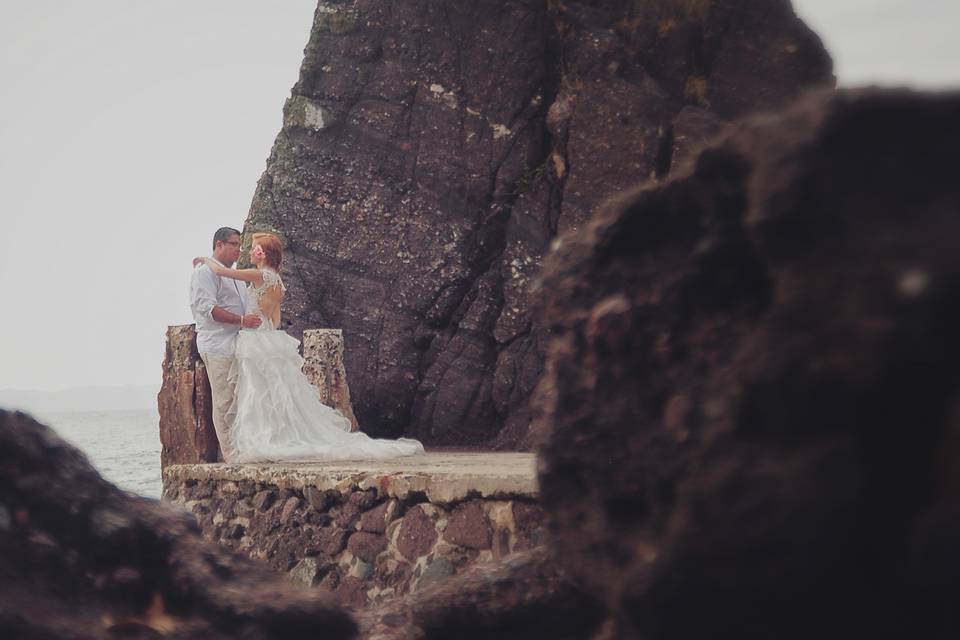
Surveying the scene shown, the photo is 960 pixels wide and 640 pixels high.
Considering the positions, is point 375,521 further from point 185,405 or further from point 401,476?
point 185,405

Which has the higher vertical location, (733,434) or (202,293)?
(202,293)

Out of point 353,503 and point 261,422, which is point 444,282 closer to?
point 261,422

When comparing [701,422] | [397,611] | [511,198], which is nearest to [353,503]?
[397,611]

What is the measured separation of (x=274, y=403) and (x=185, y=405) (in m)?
0.88

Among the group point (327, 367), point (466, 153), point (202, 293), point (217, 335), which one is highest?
point (466, 153)

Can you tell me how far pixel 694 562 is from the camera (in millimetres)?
2238

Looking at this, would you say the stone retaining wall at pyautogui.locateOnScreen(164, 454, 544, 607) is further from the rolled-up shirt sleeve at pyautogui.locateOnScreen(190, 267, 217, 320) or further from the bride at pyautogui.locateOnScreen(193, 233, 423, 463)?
the rolled-up shirt sleeve at pyautogui.locateOnScreen(190, 267, 217, 320)

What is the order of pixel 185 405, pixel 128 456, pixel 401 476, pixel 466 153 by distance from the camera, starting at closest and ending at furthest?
pixel 401 476 < pixel 185 405 < pixel 466 153 < pixel 128 456

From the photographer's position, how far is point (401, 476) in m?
Answer: 6.57

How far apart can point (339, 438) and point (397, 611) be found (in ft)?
18.9

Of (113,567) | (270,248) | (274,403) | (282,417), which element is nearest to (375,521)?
(282,417)

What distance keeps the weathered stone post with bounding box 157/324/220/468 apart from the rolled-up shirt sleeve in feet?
0.97

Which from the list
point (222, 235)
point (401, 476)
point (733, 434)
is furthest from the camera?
point (222, 235)

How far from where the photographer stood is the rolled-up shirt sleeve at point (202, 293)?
9500 mm
